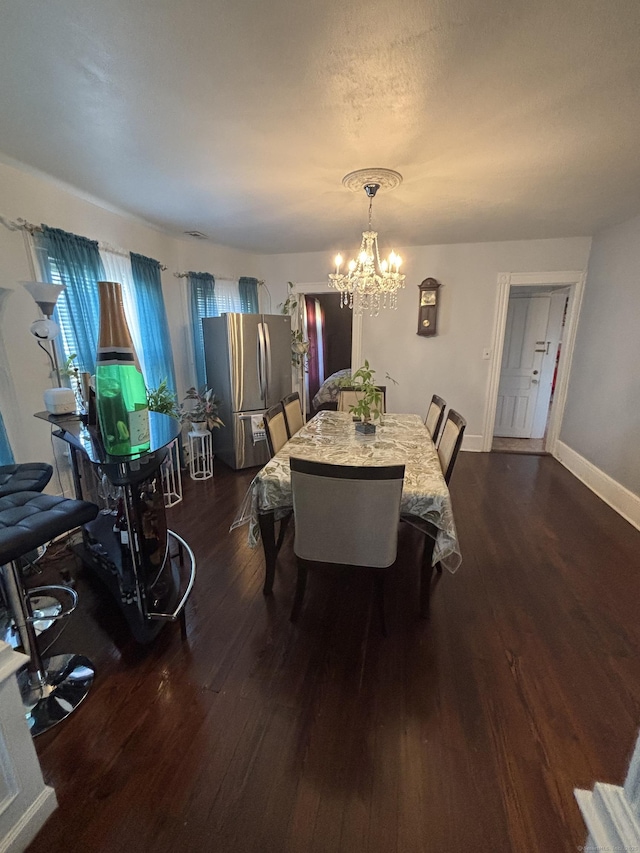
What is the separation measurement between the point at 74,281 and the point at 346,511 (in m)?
2.59

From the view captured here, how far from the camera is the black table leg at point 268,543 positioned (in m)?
1.99

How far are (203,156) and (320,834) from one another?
310 cm

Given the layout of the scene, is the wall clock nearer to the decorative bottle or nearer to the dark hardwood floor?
the dark hardwood floor

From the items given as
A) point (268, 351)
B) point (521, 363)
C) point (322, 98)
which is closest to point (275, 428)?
point (268, 351)

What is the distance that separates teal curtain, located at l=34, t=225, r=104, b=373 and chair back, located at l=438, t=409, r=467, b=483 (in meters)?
2.44

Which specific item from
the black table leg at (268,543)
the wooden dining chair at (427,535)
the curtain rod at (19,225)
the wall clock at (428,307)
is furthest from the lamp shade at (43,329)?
the wall clock at (428,307)

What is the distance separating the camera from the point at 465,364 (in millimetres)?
4520

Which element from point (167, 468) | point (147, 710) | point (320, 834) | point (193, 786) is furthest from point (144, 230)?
point (320, 834)

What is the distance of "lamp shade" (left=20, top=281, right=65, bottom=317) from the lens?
2096mm

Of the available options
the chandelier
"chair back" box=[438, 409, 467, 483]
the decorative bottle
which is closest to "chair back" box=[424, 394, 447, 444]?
"chair back" box=[438, 409, 467, 483]

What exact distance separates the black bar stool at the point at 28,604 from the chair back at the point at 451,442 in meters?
1.85

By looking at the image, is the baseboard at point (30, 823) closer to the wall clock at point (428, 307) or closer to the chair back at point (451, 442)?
the chair back at point (451, 442)

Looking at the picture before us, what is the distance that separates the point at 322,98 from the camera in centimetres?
157

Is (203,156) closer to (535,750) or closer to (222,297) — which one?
(222,297)
